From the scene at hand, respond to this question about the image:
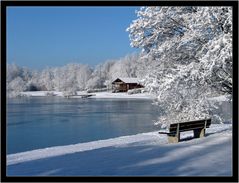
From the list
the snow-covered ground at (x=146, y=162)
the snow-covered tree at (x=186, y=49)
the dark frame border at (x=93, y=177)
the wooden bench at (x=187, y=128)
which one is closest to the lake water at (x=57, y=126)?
the snow-covered ground at (x=146, y=162)

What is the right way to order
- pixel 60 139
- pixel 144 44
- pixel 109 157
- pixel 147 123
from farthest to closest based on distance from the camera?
pixel 147 123, pixel 60 139, pixel 144 44, pixel 109 157

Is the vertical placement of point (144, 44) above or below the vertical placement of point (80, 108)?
above

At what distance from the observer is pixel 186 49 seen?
7.13 meters

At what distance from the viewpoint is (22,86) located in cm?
670

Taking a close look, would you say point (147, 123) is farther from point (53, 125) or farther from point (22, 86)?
point (22, 86)

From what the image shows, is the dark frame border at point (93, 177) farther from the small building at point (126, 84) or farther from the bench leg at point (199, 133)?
the small building at point (126, 84)

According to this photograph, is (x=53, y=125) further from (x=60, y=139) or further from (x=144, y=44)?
(x=144, y=44)

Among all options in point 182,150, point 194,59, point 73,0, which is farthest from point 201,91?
point 73,0

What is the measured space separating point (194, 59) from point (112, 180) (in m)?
3.07

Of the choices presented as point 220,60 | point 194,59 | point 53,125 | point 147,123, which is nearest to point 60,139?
point 53,125

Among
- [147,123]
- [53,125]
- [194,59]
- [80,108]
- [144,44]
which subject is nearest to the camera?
[194,59]

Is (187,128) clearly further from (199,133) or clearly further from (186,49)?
(186,49)

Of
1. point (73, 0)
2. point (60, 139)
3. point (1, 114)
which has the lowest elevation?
point (60, 139)

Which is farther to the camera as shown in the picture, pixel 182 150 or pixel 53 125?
pixel 53 125
